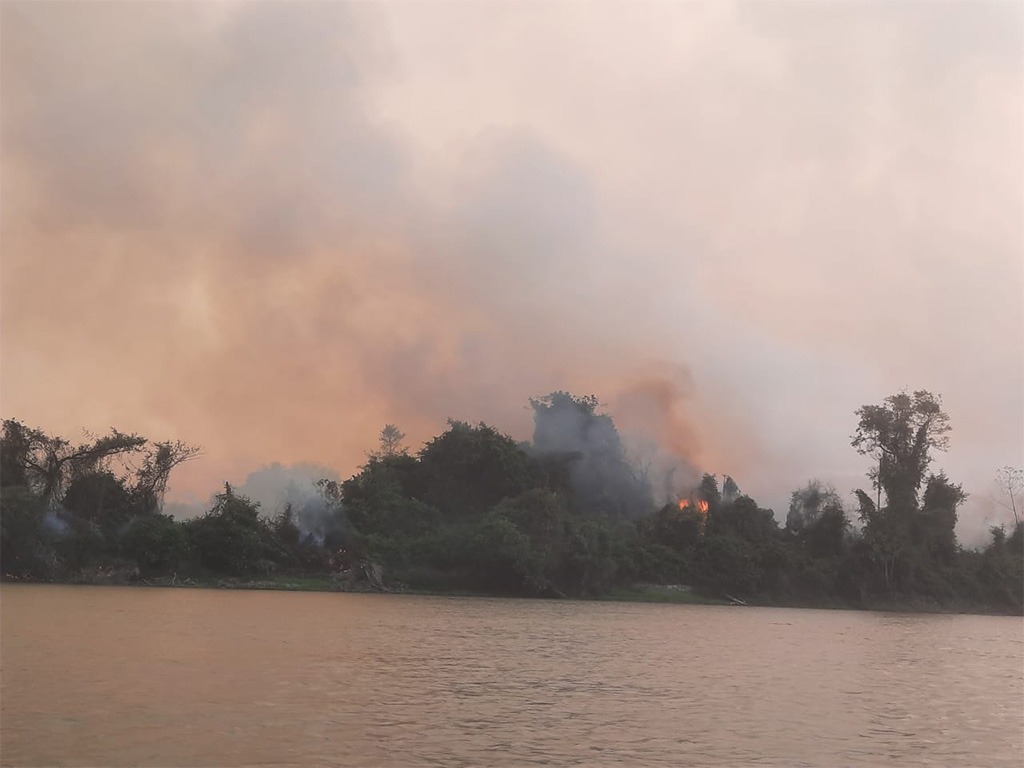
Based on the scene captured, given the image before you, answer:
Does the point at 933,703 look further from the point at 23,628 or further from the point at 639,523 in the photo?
the point at 639,523

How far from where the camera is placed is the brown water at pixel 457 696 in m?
16.1

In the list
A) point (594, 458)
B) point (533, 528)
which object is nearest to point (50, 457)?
point (533, 528)

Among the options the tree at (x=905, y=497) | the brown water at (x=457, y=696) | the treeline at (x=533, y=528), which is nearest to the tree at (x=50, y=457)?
the treeline at (x=533, y=528)

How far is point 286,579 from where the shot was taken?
259 ft

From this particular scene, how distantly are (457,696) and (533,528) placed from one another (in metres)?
65.2

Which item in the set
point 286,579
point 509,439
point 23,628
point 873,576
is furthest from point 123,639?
point 873,576

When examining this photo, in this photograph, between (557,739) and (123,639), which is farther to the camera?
(123,639)

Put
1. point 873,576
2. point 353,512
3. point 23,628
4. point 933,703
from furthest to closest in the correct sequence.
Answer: point 873,576 → point 353,512 → point 23,628 → point 933,703

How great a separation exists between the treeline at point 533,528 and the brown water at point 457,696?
102 feet

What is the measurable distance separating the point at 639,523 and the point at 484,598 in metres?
32.4

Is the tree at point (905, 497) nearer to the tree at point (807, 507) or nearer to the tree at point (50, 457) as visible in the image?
the tree at point (807, 507)

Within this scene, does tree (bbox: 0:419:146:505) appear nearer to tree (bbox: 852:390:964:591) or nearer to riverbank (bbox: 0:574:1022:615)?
riverbank (bbox: 0:574:1022:615)

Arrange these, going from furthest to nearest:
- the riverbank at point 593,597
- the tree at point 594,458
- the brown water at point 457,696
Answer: the tree at point 594,458 < the riverbank at point 593,597 < the brown water at point 457,696

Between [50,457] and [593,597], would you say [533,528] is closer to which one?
[593,597]
